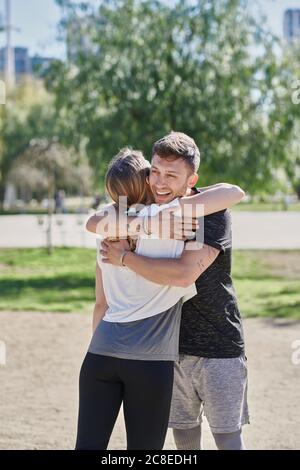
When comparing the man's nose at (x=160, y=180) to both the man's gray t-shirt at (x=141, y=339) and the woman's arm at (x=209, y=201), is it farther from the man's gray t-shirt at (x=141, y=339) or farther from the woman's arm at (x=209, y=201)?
the man's gray t-shirt at (x=141, y=339)

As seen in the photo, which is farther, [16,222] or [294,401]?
[16,222]

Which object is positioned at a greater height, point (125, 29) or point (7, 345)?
point (125, 29)

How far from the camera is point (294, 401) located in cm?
556

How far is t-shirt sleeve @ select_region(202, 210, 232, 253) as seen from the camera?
8.65ft

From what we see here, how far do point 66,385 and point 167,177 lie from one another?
12.7 ft

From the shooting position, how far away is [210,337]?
2.76m

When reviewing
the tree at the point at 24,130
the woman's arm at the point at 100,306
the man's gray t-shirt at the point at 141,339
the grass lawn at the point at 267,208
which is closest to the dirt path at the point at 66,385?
the woman's arm at the point at 100,306

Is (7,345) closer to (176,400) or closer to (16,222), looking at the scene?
(176,400)

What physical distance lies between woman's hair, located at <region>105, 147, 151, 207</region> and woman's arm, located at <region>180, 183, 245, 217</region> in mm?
156

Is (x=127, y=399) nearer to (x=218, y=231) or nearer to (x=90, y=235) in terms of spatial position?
(x=218, y=231)

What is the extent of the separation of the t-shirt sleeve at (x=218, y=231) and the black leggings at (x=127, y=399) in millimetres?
437

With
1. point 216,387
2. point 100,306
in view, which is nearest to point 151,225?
point 100,306
